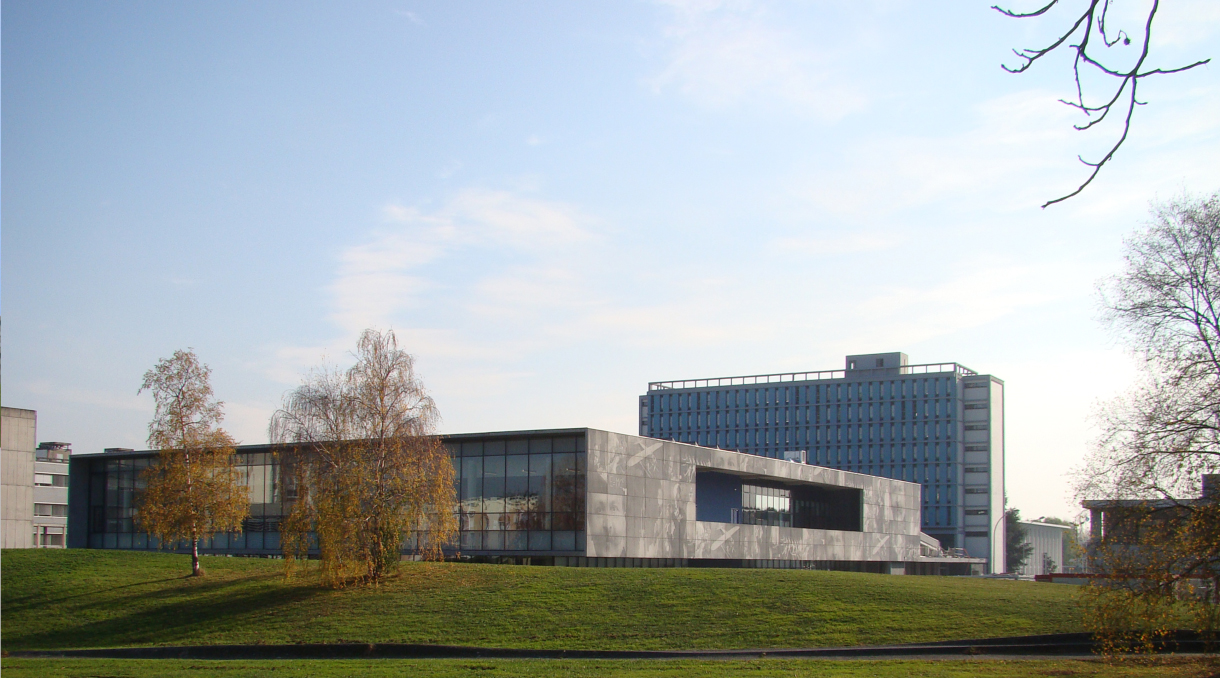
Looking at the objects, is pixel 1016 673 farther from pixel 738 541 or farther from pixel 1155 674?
pixel 738 541

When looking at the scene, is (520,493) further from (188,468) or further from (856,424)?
(856,424)

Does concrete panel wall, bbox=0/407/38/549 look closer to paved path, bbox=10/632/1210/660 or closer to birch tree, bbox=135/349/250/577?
birch tree, bbox=135/349/250/577

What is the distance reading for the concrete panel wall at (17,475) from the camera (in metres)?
60.0

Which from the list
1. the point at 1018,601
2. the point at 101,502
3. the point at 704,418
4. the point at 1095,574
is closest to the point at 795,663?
the point at 1095,574

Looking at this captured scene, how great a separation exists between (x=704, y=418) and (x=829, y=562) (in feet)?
235

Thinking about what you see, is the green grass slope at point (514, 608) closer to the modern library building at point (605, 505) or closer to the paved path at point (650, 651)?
the paved path at point (650, 651)

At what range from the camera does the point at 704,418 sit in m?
141

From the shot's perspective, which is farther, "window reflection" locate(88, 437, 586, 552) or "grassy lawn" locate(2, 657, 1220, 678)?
"window reflection" locate(88, 437, 586, 552)

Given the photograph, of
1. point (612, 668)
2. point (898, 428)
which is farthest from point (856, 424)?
point (612, 668)

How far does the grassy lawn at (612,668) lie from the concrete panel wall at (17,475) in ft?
132

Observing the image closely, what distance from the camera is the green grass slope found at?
97.8ft

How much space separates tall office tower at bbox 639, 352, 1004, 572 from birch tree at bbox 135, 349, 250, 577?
97.5 meters

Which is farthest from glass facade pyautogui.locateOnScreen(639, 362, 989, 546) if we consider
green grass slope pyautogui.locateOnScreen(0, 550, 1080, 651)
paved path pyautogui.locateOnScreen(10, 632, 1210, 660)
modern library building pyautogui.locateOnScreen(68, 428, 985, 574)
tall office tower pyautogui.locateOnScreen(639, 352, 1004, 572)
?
paved path pyautogui.locateOnScreen(10, 632, 1210, 660)

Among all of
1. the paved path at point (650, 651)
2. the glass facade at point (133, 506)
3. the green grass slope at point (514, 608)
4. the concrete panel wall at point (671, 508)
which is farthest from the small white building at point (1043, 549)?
the paved path at point (650, 651)
